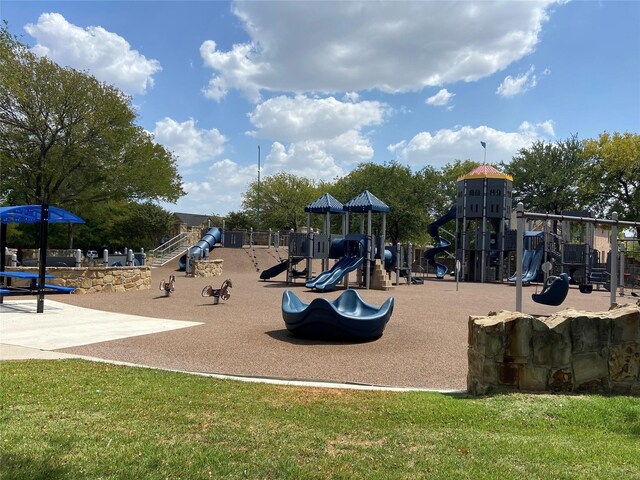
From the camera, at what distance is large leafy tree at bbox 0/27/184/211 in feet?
92.6

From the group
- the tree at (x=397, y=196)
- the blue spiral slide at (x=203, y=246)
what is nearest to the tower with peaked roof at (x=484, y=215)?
the tree at (x=397, y=196)

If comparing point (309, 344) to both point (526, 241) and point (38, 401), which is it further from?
point (526, 241)

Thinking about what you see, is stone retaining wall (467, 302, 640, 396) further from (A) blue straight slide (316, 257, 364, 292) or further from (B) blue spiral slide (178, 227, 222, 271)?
(B) blue spiral slide (178, 227, 222, 271)

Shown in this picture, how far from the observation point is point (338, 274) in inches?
856

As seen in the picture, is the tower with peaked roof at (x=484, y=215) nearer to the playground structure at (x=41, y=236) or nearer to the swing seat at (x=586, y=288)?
the swing seat at (x=586, y=288)

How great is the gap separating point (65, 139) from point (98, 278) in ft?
51.0

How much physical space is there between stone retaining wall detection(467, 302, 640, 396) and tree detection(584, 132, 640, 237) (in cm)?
3530

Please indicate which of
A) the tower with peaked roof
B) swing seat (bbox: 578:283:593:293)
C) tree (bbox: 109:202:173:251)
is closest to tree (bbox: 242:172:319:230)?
tree (bbox: 109:202:173:251)

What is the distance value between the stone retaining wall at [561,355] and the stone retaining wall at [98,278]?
15317 millimetres

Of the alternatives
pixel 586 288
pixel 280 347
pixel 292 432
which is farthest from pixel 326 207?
pixel 292 432

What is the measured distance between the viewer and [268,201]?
6688cm

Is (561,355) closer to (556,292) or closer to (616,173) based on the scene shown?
(556,292)

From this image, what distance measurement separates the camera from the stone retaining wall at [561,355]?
596 cm

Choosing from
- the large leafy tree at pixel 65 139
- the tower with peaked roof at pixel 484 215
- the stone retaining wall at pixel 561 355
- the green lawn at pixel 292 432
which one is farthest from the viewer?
the tower with peaked roof at pixel 484 215
